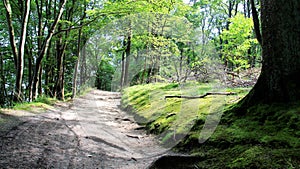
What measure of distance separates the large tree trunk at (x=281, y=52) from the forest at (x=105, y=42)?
10.8 feet

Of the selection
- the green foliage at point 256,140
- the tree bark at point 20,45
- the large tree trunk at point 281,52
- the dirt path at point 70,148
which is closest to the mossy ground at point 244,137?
the green foliage at point 256,140

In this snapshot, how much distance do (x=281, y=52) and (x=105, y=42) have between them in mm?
14001

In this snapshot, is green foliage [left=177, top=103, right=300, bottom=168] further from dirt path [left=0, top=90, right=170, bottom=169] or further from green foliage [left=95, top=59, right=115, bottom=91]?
green foliage [left=95, top=59, right=115, bottom=91]

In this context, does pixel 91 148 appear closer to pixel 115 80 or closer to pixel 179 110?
pixel 179 110

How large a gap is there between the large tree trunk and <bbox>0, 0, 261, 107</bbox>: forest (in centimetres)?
330

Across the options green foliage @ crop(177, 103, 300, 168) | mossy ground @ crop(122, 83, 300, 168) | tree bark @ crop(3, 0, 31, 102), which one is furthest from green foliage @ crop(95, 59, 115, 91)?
green foliage @ crop(177, 103, 300, 168)

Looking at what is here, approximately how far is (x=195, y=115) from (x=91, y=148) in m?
2.30

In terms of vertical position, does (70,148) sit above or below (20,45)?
below

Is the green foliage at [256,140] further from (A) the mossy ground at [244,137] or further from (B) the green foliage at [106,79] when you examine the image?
(B) the green foliage at [106,79]

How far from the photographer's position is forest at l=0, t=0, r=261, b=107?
9.26m

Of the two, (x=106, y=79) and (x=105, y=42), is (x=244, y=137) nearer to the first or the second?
(x=105, y=42)

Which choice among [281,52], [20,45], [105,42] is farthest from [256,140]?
[105,42]

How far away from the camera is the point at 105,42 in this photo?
53.5ft

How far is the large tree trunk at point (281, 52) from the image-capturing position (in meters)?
3.34
